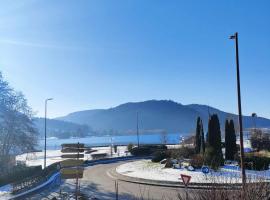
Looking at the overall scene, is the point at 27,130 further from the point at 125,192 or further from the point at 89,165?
the point at 125,192

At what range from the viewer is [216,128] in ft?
118

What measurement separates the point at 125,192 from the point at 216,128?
47.6 ft

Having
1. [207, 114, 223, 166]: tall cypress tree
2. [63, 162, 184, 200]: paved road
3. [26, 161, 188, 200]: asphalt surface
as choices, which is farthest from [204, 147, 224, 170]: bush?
[63, 162, 184, 200]: paved road

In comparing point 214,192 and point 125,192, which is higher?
point 214,192

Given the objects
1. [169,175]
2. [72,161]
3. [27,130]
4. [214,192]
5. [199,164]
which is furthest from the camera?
[27,130]

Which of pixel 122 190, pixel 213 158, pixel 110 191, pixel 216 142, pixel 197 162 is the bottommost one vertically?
pixel 110 191

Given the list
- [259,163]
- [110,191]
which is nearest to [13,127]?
[110,191]

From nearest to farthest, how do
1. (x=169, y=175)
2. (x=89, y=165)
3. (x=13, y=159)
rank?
(x=169, y=175)
(x=13, y=159)
(x=89, y=165)

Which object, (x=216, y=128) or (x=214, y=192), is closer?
(x=214, y=192)

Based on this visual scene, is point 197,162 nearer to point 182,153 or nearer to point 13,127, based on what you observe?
point 182,153

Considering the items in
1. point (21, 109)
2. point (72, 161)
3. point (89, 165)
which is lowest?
point (89, 165)

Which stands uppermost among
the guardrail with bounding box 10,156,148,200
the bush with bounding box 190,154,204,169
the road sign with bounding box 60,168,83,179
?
the road sign with bounding box 60,168,83,179

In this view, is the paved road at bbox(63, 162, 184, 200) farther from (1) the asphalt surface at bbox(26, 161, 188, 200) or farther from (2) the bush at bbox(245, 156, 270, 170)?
(2) the bush at bbox(245, 156, 270, 170)

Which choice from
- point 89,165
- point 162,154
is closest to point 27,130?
point 89,165
